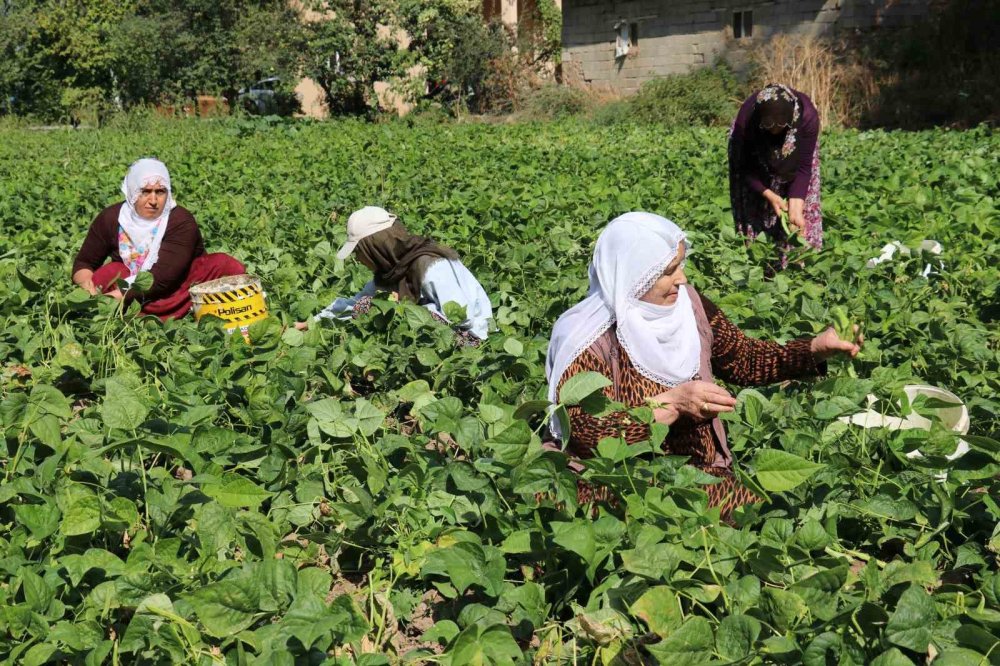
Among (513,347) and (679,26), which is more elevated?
(679,26)

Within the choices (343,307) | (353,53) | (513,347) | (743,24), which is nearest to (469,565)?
(513,347)

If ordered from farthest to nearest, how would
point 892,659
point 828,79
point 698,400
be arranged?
point 828,79 → point 698,400 → point 892,659

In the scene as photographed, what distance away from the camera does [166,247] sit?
5.23 meters

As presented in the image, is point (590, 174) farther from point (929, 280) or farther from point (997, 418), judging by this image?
point (997, 418)

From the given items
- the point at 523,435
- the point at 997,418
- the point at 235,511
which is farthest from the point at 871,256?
the point at 235,511

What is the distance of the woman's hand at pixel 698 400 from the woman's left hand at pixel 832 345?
0.47 meters

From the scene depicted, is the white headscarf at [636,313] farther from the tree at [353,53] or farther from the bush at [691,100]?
the tree at [353,53]

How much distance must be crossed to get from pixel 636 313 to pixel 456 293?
1.59m

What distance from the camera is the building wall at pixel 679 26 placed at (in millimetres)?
19609

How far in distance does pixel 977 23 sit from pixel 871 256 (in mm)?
15170

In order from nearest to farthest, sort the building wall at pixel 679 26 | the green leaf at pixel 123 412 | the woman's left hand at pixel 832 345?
the green leaf at pixel 123 412 < the woman's left hand at pixel 832 345 < the building wall at pixel 679 26

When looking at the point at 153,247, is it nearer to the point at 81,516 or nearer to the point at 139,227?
the point at 139,227

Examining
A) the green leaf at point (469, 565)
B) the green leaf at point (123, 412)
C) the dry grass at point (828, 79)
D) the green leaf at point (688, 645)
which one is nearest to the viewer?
the green leaf at point (688, 645)

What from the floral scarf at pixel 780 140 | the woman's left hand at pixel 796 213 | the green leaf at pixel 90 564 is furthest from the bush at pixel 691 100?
the green leaf at pixel 90 564
